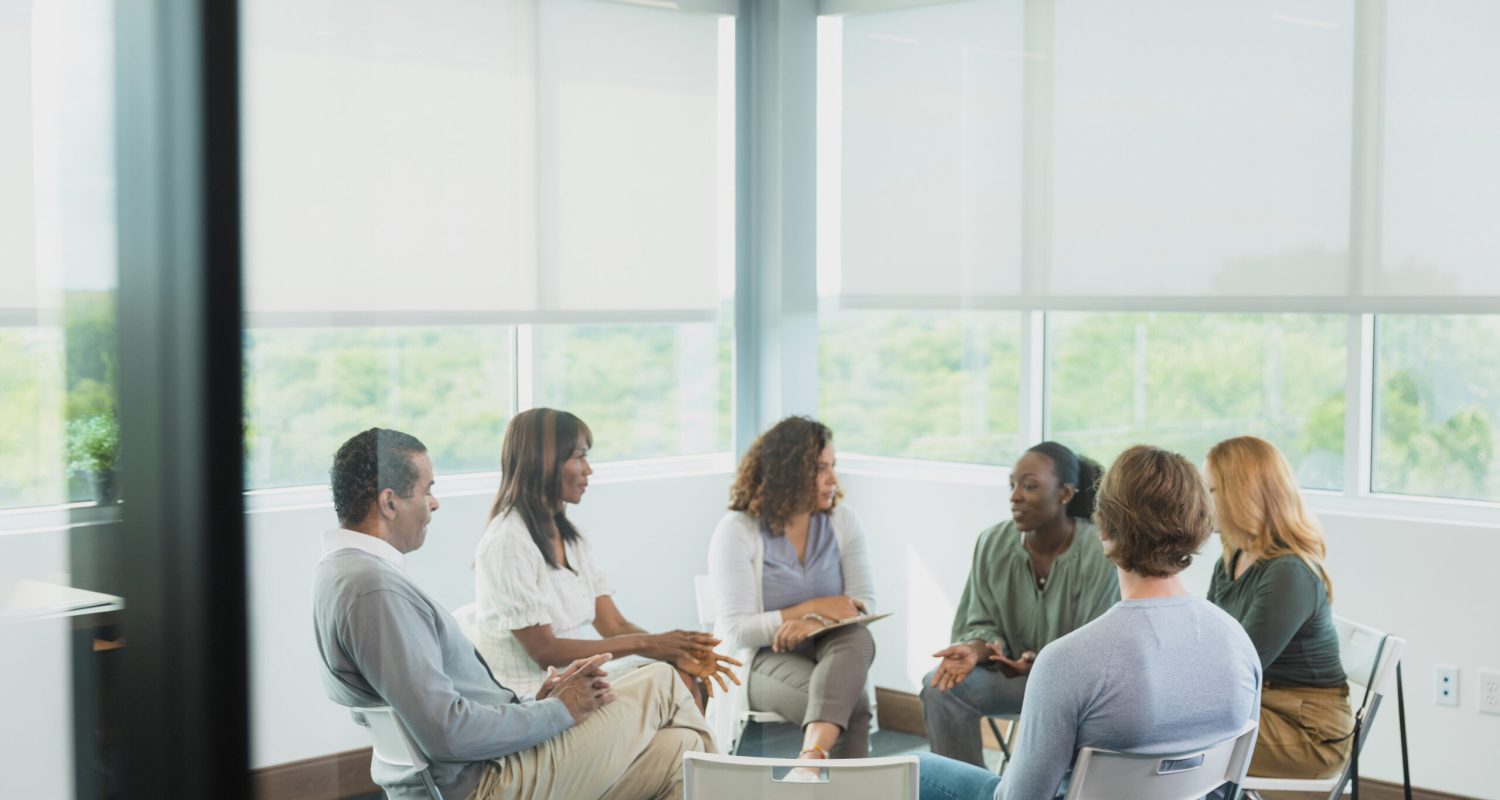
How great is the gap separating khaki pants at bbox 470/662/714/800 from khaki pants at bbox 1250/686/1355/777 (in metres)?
1.25

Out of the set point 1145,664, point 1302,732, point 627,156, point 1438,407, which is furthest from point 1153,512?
point 627,156

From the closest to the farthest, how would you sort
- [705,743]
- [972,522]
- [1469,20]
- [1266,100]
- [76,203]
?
[76,203] < [705,743] < [1469,20] < [1266,100] < [972,522]

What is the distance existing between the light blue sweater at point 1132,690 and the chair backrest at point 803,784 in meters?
0.22

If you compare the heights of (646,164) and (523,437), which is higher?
(646,164)

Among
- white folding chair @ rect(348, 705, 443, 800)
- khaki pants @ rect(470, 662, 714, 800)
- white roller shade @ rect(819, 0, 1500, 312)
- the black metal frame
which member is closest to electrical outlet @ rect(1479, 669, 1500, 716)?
white roller shade @ rect(819, 0, 1500, 312)

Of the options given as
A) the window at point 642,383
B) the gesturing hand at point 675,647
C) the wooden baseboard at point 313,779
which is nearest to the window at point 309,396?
the wooden baseboard at point 313,779

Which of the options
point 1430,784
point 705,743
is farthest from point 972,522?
point 705,743

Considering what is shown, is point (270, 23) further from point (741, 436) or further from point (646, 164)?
point (741, 436)

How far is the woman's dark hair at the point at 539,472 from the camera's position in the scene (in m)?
3.04

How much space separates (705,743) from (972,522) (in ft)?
5.89

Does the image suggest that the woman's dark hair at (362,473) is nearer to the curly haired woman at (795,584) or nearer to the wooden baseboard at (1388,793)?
the curly haired woman at (795,584)

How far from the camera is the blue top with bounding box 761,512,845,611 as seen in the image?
3637mm

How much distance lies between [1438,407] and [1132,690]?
7.06ft

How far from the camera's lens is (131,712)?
49.6 inches
